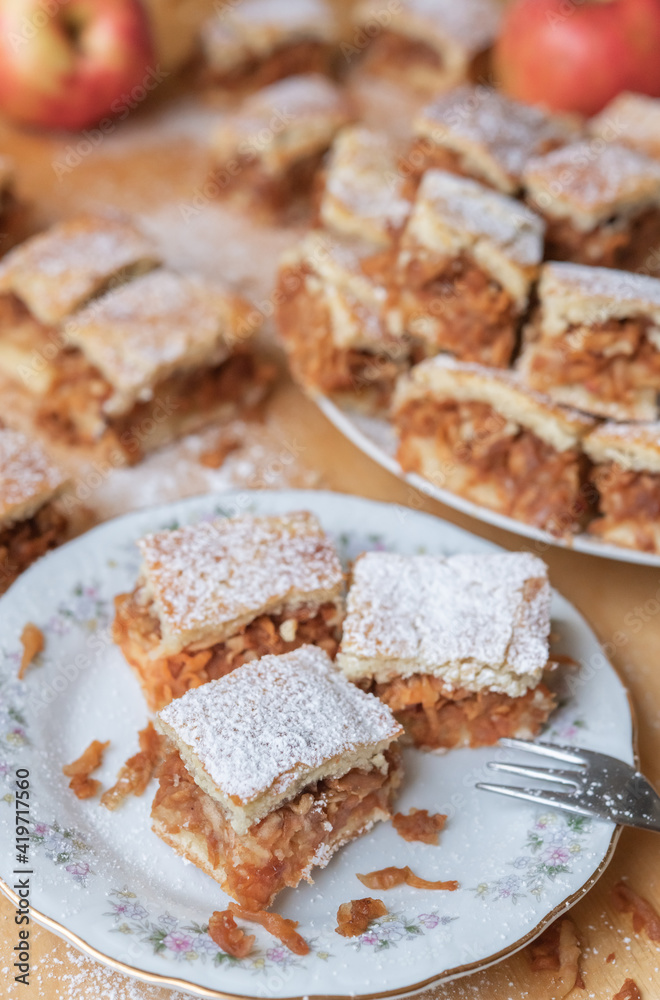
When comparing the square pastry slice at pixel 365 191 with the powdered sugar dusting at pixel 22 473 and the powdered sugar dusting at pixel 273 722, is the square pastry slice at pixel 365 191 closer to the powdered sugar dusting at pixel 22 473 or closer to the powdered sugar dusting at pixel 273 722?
the powdered sugar dusting at pixel 22 473

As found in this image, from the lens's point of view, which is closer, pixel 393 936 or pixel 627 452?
pixel 393 936

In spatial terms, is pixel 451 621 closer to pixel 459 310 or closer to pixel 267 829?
pixel 267 829

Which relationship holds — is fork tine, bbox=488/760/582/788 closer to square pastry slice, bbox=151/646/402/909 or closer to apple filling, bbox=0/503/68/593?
square pastry slice, bbox=151/646/402/909

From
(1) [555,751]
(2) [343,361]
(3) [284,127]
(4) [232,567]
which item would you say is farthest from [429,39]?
(1) [555,751]

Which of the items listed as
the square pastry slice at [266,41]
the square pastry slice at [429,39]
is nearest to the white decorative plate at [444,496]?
the square pastry slice at [266,41]

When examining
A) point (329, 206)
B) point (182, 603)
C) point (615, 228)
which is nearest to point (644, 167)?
point (615, 228)

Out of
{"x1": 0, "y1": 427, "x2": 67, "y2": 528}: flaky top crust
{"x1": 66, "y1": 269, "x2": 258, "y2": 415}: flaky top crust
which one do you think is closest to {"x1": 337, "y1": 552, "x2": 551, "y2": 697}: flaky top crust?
{"x1": 0, "y1": 427, "x2": 67, "y2": 528}: flaky top crust

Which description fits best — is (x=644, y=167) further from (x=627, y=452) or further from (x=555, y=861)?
(x=555, y=861)
